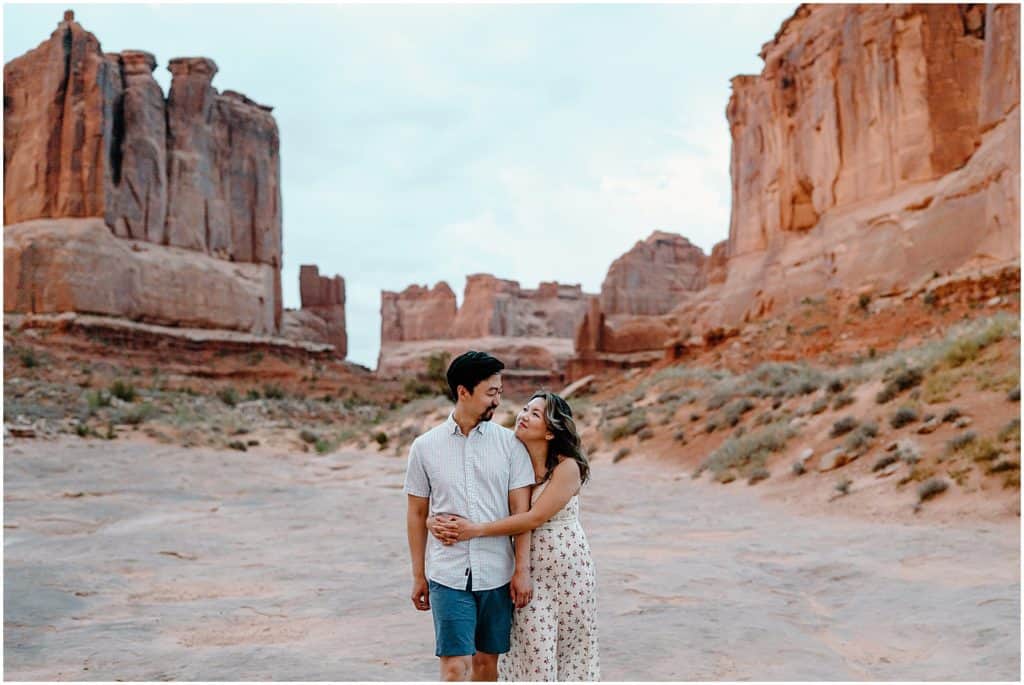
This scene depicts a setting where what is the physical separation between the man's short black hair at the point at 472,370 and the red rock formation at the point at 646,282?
69817 mm

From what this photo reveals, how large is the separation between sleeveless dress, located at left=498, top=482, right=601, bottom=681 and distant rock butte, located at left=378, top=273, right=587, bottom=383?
272 feet

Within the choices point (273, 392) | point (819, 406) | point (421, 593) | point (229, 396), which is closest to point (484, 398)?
point (421, 593)

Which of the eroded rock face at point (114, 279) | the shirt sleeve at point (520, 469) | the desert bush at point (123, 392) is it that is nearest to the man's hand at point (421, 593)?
the shirt sleeve at point (520, 469)

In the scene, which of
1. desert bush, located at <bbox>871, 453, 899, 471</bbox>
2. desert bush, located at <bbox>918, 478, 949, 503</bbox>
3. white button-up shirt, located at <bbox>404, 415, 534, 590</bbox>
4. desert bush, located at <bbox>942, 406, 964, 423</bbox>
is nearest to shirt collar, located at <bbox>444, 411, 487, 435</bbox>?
white button-up shirt, located at <bbox>404, 415, 534, 590</bbox>

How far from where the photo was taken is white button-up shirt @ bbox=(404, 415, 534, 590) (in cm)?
324

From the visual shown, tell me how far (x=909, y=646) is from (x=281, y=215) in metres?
→ 54.2

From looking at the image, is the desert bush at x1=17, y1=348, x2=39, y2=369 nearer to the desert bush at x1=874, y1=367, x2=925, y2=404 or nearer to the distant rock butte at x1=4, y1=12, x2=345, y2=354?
the distant rock butte at x1=4, y1=12, x2=345, y2=354

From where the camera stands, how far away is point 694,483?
1460 centimetres

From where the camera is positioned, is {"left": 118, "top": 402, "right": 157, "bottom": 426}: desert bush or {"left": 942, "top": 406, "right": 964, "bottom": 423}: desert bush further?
{"left": 118, "top": 402, "right": 157, "bottom": 426}: desert bush

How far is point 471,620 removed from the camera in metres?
3.21

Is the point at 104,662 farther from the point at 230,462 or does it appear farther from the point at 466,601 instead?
the point at 230,462

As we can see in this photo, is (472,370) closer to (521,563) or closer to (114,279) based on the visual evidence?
(521,563)

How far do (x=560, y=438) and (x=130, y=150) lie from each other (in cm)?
4728

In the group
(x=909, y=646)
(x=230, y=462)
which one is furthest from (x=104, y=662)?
(x=230, y=462)
